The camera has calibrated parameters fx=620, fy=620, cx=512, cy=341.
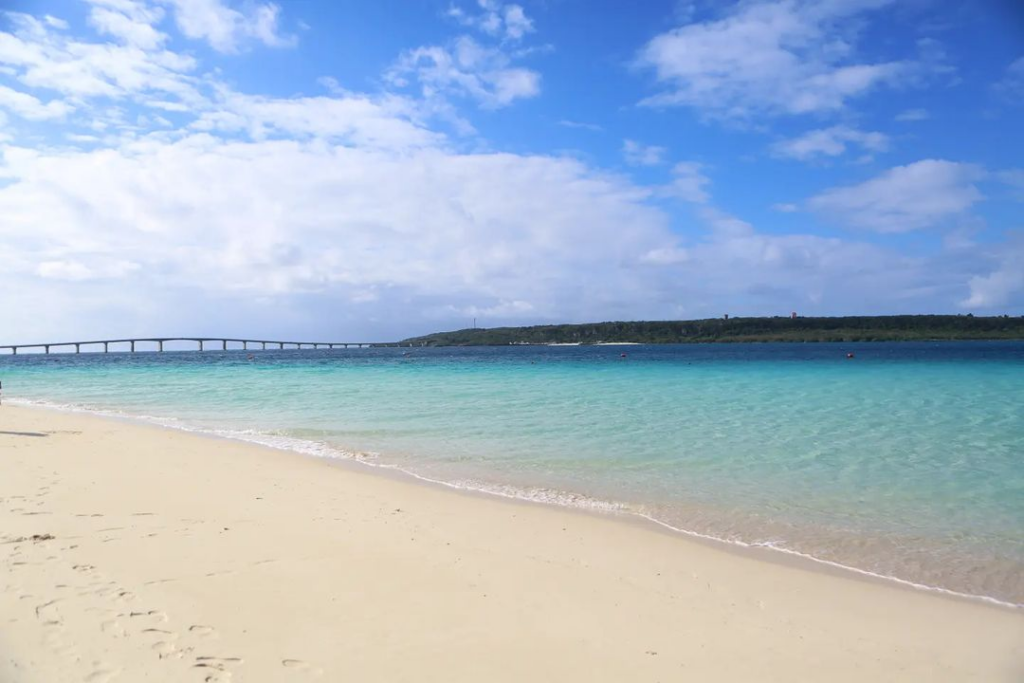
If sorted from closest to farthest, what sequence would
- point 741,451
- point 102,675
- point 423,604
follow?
point 102,675, point 423,604, point 741,451

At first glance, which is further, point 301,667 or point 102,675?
point 301,667

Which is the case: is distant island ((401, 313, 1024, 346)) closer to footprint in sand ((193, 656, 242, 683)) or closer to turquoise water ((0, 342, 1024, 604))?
turquoise water ((0, 342, 1024, 604))

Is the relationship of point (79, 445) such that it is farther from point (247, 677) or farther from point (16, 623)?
point (247, 677)

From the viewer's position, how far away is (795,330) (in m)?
121

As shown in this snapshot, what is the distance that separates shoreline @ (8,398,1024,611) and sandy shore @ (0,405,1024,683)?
0.50ft

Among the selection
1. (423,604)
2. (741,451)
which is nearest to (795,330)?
(741,451)

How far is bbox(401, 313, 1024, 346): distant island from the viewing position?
371 ft

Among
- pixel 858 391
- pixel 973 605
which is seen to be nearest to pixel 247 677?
pixel 973 605

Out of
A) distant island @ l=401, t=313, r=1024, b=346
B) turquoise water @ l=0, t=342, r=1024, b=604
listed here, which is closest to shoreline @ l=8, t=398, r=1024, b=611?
turquoise water @ l=0, t=342, r=1024, b=604

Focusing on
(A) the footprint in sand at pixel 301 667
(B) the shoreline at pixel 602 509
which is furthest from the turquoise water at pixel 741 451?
(A) the footprint in sand at pixel 301 667

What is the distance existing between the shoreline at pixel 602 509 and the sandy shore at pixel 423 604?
0.15 meters

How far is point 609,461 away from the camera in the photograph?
31.8 feet

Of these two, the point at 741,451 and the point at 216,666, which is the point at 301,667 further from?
→ the point at 741,451

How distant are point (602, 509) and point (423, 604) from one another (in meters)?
3.31
